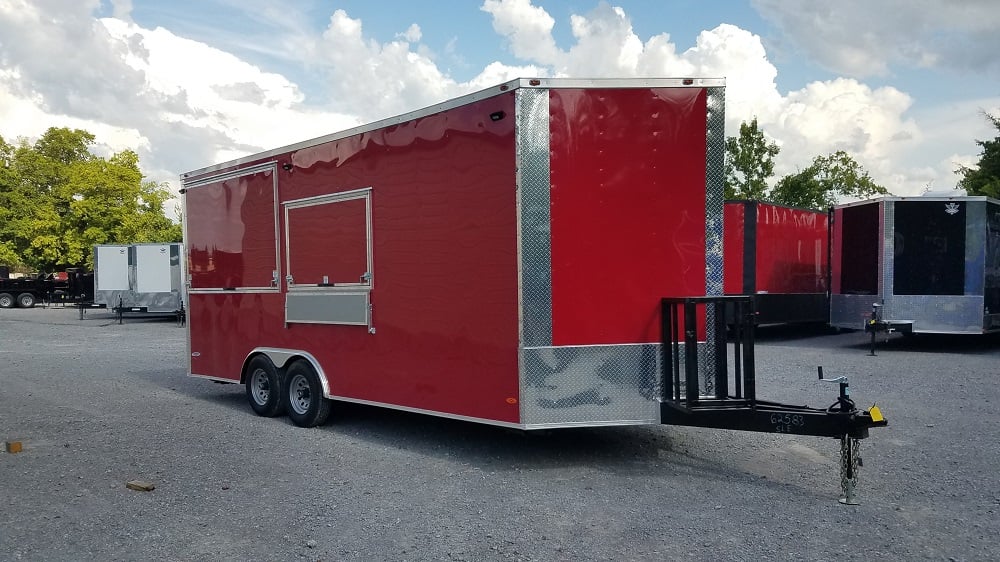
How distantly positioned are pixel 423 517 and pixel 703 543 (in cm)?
178

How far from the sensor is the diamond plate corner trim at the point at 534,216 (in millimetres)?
5266

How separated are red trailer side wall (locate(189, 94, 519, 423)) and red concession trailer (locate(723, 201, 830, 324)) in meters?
8.74

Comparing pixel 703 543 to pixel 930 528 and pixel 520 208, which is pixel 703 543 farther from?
pixel 520 208

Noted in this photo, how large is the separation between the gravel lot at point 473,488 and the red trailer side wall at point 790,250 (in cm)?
651


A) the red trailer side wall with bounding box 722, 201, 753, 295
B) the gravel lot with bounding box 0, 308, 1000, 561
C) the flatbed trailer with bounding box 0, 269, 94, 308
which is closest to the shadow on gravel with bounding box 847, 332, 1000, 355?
the red trailer side wall with bounding box 722, 201, 753, 295

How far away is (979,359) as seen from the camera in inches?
479

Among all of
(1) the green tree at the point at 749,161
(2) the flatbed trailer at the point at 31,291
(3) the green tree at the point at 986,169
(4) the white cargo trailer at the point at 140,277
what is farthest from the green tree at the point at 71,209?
(3) the green tree at the point at 986,169

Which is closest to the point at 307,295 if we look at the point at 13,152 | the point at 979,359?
the point at 979,359

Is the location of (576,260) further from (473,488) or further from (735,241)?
(735,241)

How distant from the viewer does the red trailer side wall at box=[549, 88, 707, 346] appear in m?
5.30

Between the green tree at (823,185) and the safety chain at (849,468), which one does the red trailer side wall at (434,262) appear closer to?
the safety chain at (849,468)

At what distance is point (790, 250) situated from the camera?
15.9 m

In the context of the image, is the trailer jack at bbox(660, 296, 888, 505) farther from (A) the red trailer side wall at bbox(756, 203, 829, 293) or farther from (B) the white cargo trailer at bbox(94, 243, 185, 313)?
(B) the white cargo trailer at bbox(94, 243, 185, 313)

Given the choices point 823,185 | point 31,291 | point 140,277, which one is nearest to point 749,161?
point 823,185
